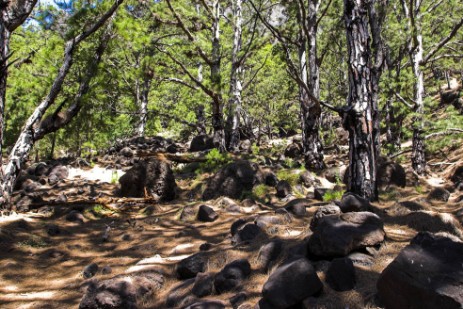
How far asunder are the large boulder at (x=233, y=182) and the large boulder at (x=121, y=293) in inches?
187

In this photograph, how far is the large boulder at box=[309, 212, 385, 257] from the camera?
3.23 metres

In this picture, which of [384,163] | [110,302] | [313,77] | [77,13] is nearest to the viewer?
[110,302]

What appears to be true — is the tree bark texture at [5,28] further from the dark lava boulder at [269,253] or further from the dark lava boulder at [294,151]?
the dark lava boulder at [294,151]

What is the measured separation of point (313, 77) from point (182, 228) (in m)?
6.65

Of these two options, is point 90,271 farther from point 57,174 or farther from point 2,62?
point 57,174

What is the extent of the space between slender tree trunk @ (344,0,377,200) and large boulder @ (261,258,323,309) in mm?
2846

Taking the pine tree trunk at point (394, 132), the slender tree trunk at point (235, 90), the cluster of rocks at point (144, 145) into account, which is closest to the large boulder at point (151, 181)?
the slender tree trunk at point (235, 90)

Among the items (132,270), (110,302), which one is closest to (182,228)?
(132,270)

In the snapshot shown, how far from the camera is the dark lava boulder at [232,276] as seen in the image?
3.36 meters

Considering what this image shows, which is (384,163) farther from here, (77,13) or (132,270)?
(77,13)

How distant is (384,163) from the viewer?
920cm

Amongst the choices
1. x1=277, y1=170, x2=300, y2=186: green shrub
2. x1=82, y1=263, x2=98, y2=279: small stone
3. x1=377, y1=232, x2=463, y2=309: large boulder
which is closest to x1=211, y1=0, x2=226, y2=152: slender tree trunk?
x1=277, y1=170, x2=300, y2=186: green shrub

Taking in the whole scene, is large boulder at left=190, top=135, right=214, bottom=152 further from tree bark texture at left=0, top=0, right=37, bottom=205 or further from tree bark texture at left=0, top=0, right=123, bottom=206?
tree bark texture at left=0, top=0, right=37, bottom=205

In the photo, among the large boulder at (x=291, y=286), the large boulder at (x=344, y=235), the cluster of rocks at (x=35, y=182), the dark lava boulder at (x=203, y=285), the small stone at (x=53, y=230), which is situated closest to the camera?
the large boulder at (x=291, y=286)
